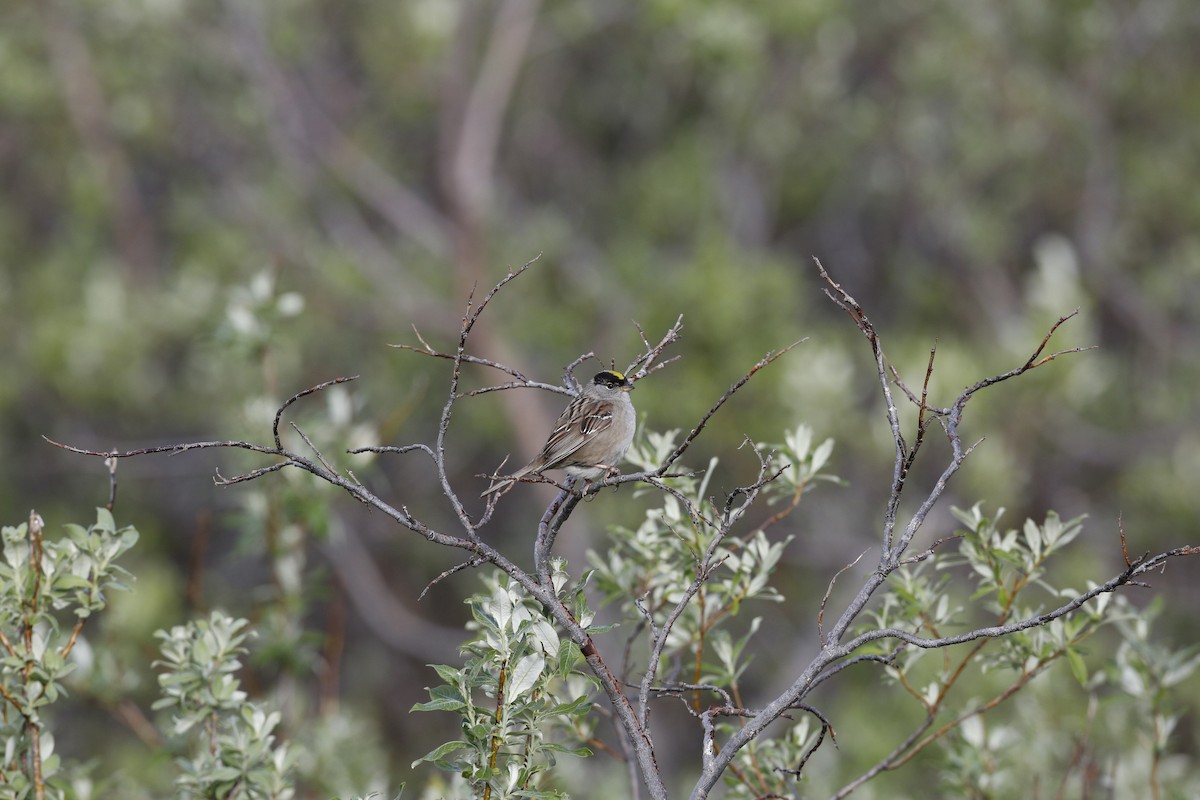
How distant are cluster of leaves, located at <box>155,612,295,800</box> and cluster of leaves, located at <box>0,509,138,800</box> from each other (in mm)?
330

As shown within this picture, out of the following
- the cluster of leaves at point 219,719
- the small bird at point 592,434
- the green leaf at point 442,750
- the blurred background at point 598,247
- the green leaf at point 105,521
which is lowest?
the green leaf at point 442,750

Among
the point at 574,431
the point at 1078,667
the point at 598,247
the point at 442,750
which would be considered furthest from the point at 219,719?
the point at 598,247

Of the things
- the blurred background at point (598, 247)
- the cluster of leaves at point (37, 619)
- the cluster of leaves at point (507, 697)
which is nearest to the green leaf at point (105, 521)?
the cluster of leaves at point (37, 619)

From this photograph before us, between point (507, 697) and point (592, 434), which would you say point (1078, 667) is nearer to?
point (507, 697)

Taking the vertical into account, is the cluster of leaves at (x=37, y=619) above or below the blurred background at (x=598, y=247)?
below

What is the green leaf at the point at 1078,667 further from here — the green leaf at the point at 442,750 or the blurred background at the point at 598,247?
the blurred background at the point at 598,247

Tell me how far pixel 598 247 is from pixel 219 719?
15.5 m

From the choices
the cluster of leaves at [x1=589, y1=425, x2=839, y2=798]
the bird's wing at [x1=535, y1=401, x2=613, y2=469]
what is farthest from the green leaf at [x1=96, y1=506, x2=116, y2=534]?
the bird's wing at [x1=535, y1=401, x2=613, y2=469]

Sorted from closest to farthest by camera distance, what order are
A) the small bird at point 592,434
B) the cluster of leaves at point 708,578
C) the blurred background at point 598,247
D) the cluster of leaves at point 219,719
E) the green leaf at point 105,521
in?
1. the green leaf at point 105,521
2. the cluster of leaves at point 219,719
3. the cluster of leaves at point 708,578
4. the small bird at point 592,434
5. the blurred background at point 598,247

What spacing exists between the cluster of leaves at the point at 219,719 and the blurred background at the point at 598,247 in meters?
8.16

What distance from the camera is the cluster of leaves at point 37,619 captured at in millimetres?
3584

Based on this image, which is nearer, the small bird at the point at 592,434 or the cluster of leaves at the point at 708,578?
the cluster of leaves at the point at 708,578

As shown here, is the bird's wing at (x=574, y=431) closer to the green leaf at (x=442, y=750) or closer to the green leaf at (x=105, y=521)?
the green leaf at (x=105, y=521)

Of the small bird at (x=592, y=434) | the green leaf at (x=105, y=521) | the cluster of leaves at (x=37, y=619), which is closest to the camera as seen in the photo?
the cluster of leaves at (x=37, y=619)
